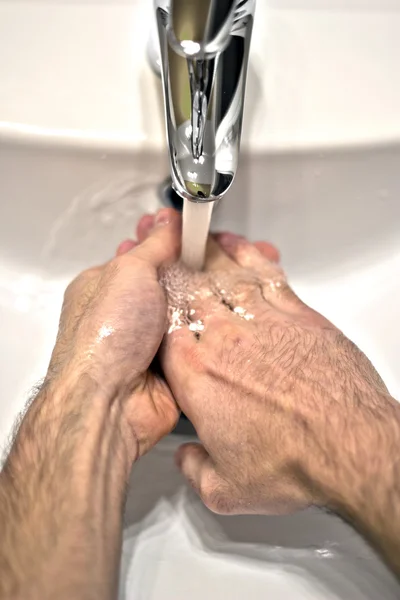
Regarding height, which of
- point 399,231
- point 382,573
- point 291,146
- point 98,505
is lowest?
point 382,573

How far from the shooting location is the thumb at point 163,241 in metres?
0.60

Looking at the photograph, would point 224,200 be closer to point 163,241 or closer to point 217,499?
point 163,241

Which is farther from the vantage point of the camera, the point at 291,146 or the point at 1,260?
the point at 1,260

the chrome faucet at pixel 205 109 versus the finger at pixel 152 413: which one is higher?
the chrome faucet at pixel 205 109

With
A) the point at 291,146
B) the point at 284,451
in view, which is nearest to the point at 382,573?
the point at 284,451

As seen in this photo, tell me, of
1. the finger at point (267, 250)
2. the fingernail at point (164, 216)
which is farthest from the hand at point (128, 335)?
the finger at point (267, 250)

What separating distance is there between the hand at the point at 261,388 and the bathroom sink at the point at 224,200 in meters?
0.06

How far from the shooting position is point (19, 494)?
1.52ft

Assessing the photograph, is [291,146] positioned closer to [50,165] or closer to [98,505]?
[50,165]

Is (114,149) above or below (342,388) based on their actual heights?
above

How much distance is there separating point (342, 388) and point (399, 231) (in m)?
0.24

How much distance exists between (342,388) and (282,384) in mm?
59

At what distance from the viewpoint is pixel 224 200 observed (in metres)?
0.61

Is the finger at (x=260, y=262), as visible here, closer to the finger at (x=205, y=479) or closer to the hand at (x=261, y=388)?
the hand at (x=261, y=388)
